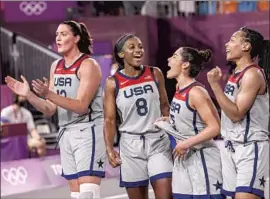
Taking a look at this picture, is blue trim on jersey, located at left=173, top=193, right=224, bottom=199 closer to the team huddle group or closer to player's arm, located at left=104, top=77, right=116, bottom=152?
the team huddle group

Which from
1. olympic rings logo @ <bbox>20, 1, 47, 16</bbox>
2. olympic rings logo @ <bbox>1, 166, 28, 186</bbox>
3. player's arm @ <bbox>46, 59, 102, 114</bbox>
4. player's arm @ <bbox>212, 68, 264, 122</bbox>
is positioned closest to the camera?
player's arm @ <bbox>212, 68, 264, 122</bbox>

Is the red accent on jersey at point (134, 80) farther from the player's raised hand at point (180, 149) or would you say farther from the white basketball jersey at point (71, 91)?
the player's raised hand at point (180, 149)

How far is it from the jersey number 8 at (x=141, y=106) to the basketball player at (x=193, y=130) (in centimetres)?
16

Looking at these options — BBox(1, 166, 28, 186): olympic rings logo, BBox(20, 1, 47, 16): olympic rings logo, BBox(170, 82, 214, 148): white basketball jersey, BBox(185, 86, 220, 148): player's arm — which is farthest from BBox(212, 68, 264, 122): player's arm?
BBox(20, 1, 47, 16): olympic rings logo

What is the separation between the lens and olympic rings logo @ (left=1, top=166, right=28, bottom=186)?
24.1ft

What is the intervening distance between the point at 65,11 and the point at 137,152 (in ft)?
13.5

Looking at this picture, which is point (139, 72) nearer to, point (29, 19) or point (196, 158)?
point (196, 158)

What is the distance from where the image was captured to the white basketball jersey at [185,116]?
155 inches

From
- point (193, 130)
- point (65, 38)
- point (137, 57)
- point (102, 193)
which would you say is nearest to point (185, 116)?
point (193, 130)

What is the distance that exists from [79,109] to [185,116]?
1.97 feet

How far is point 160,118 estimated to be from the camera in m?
4.09

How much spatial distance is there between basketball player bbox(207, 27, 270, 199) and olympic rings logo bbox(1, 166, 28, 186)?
3856 mm

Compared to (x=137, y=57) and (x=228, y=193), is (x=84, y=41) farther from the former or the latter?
(x=228, y=193)

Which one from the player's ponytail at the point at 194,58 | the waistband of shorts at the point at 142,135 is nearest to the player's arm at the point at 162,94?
the waistband of shorts at the point at 142,135
